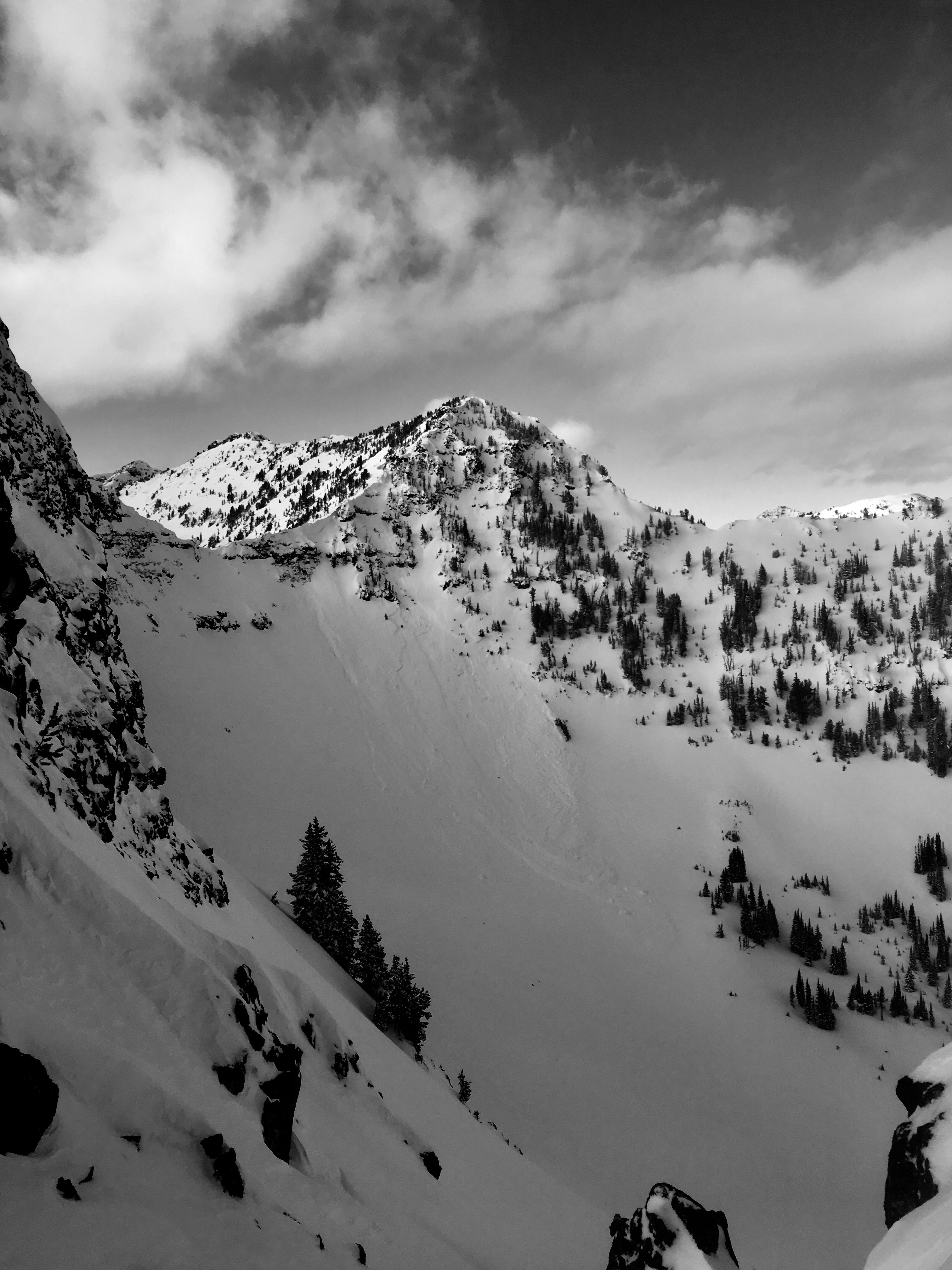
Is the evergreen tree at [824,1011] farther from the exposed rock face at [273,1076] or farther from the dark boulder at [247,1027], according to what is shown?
the dark boulder at [247,1027]

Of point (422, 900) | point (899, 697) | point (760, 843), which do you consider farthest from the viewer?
point (899, 697)

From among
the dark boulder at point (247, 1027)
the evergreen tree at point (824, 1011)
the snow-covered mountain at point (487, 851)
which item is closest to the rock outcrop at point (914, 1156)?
the snow-covered mountain at point (487, 851)

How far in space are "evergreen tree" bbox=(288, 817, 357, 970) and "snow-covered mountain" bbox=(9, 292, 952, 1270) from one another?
2809 millimetres

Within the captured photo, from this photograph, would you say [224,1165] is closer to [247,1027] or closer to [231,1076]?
[231,1076]

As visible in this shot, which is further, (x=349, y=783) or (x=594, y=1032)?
(x=349, y=783)

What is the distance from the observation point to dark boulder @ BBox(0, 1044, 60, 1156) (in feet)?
29.0

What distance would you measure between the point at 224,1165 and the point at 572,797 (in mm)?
83804

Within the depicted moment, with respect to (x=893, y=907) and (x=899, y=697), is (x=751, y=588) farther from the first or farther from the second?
(x=893, y=907)

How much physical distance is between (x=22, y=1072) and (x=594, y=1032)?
48005 mm

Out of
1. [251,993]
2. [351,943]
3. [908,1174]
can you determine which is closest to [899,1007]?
[351,943]

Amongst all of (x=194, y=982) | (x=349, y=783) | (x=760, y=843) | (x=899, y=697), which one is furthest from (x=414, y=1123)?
(x=899, y=697)

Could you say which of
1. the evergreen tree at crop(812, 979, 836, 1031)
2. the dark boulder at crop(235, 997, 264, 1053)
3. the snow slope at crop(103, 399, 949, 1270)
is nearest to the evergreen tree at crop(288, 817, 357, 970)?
the snow slope at crop(103, 399, 949, 1270)

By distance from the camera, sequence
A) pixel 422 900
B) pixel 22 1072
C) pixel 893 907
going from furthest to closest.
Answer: pixel 893 907 < pixel 422 900 < pixel 22 1072

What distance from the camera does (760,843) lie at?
88.9 meters
